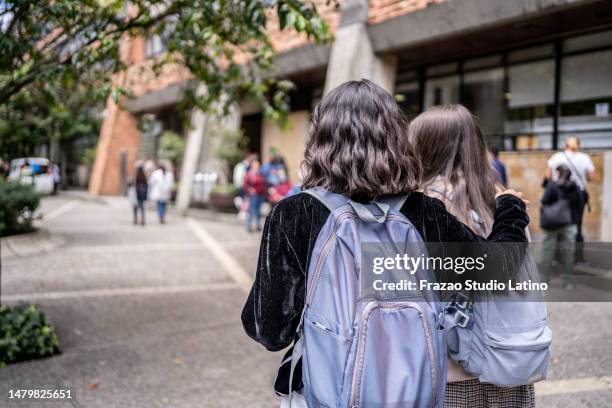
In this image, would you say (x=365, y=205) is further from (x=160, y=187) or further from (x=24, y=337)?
(x=160, y=187)

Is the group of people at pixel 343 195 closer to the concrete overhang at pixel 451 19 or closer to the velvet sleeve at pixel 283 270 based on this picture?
the velvet sleeve at pixel 283 270

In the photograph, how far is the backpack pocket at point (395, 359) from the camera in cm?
152

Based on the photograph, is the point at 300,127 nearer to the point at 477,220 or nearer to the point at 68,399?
the point at 68,399

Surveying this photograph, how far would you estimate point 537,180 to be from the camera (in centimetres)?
929

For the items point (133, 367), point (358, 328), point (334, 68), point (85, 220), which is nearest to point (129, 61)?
point (133, 367)

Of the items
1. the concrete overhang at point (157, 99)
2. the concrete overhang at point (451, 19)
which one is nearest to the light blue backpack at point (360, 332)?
the concrete overhang at point (451, 19)

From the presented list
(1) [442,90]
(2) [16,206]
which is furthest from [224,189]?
(1) [442,90]

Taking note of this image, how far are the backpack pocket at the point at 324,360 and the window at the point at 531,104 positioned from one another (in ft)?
30.4

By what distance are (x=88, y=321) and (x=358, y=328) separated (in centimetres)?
508

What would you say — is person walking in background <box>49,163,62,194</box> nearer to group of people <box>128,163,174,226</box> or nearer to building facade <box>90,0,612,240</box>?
group of people <box>128,163,174,226</box>

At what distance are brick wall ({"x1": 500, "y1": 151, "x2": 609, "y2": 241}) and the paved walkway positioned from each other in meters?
3.15

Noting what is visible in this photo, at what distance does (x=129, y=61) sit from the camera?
21.8 feet

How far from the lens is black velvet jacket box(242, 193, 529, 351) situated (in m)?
1.72

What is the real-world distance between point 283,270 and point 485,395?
0.97 m
